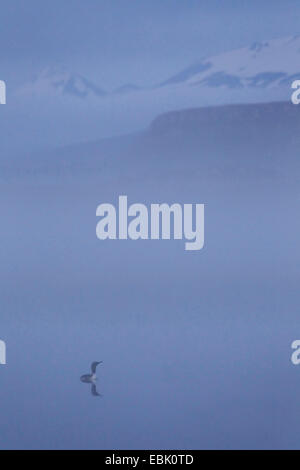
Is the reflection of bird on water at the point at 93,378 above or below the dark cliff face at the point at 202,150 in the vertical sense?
below

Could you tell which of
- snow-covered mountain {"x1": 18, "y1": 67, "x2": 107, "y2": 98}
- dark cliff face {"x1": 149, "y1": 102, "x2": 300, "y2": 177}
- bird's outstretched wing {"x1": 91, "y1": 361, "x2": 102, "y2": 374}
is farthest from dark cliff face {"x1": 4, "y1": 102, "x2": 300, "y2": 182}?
bird's outstretched wing {"x1": 91, "y1": 361, "x2": 102, "y2": 374}

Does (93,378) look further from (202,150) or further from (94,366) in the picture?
(202,150)

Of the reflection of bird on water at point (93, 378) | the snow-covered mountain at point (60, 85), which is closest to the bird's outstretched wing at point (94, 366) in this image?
the reflection of bird on water at point (93, 378)

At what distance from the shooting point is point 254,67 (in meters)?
1.48

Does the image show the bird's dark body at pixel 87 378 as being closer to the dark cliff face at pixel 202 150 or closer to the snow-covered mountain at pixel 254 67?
the dark cliff face at pixel 202 150

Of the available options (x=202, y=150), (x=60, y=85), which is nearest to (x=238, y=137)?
(x=202, y=150)

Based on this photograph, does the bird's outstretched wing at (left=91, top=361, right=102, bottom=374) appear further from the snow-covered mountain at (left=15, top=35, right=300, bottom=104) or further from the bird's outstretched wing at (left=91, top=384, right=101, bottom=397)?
the snow-covered mountain at (left=15, top=35, right=300, bottom=104)

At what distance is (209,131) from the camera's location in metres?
1.49

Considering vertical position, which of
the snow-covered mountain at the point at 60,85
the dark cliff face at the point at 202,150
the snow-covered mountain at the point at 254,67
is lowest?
the dark cliff face at the point at 202,150

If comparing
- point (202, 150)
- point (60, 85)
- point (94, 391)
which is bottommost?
point (94, 391)

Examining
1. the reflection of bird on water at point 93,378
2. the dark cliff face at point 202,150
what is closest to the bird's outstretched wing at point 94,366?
the reflection of bird on water at point 93,378

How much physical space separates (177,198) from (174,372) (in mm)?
440

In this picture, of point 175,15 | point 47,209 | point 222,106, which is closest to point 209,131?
point 222,106

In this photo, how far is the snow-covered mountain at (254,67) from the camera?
58.2 inches
